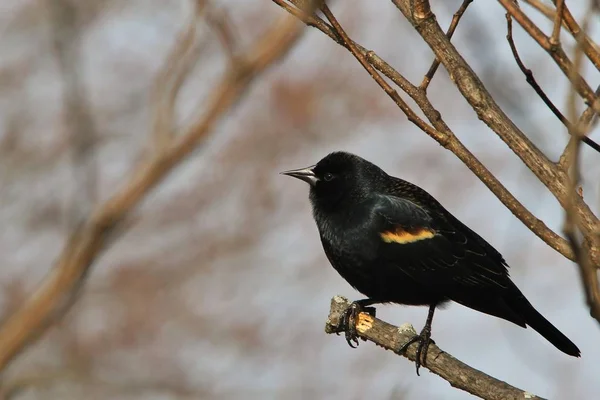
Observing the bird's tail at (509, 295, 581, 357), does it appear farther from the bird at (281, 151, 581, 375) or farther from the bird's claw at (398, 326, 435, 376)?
the bird's claw at (398, 326, 435, 376)

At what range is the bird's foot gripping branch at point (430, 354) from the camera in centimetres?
278

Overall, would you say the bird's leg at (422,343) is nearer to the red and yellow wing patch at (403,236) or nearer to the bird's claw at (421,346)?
the bird's claw at (421,346)

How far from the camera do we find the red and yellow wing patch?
450 centimetres

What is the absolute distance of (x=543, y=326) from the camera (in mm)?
4367

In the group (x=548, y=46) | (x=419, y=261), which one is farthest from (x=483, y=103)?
(x=419, y=261)

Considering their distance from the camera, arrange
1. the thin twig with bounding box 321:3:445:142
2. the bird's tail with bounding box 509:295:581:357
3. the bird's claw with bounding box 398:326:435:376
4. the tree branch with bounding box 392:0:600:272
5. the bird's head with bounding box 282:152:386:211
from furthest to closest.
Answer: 1. the bird's head with bounding box 282:152:386:211
2. the bird's tail with bounding box 509:295:581:357
3. the bird's claw with bounding box 398:326:435:376
4. the thin twig with bounding box 321:3:445:142
5. the tree branch with bounding box 392:0:600:272

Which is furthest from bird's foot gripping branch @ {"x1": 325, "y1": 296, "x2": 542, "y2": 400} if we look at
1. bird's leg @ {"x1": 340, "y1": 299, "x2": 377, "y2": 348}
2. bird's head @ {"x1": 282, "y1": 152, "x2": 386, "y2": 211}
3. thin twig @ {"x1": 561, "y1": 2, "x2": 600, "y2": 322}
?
thin twig @ {"x1": 561, "y1": 2, "x2": 600, "y2": 322}

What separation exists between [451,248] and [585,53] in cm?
278

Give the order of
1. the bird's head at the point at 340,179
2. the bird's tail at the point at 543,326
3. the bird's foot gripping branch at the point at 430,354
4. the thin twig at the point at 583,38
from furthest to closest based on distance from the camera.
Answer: the bird's head at the point at 340,179, the bird's tail at the point at 543,326, the bird's foot gripping branch at the point at 430,354, the thin twig at the point at 583,38

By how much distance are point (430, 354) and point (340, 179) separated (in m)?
1.79

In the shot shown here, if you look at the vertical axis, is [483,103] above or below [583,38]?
above

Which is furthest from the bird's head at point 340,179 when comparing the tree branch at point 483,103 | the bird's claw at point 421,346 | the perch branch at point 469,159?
the tree branch at point 483,103

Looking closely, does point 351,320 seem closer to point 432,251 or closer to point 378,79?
point 432,251

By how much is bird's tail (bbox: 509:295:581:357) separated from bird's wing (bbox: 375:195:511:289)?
4.9 inches
